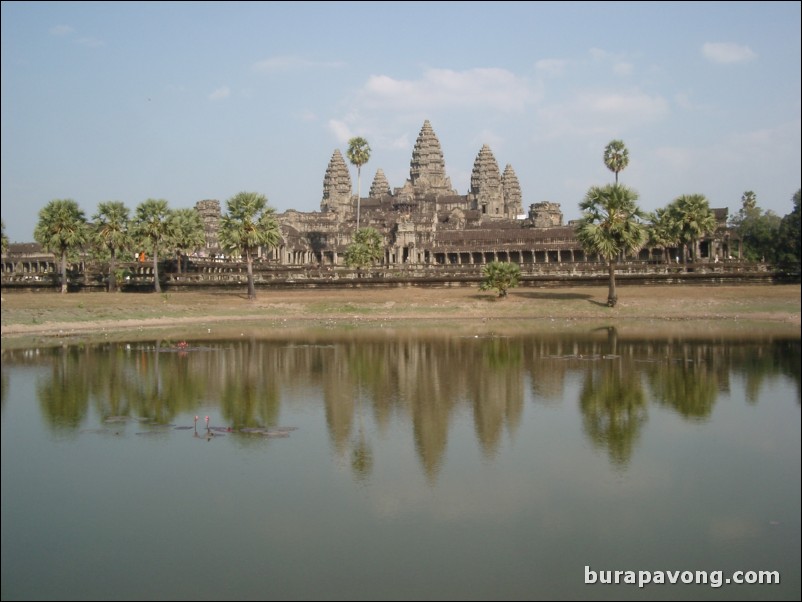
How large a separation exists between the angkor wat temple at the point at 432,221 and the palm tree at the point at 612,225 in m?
49.1

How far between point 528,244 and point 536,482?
336 feet

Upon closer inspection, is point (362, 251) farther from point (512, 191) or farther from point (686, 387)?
point (512, 191)

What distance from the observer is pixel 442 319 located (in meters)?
66.2

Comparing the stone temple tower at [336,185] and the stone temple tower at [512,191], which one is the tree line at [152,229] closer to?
the stone temple tower at [336,185]

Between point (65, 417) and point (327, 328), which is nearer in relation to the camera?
point (65, 417)

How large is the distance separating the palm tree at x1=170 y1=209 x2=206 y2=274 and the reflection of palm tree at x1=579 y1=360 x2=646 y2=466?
52.8m

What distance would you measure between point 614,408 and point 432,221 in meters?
108

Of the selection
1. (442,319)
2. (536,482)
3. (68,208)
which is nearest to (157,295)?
(68,208)

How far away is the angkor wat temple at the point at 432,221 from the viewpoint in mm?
123062

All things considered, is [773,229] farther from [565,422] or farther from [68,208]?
[565,422]

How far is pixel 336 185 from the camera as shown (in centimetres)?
17750

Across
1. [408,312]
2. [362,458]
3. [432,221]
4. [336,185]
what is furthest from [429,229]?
[362,458]

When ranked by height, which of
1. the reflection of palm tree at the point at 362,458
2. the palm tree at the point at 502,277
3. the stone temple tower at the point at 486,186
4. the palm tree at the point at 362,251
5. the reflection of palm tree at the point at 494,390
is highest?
the stone temple tower at the point at 486,186

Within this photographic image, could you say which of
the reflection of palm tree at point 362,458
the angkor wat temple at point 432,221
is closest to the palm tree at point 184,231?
Answer: the angkor wat temple at point 432,221
